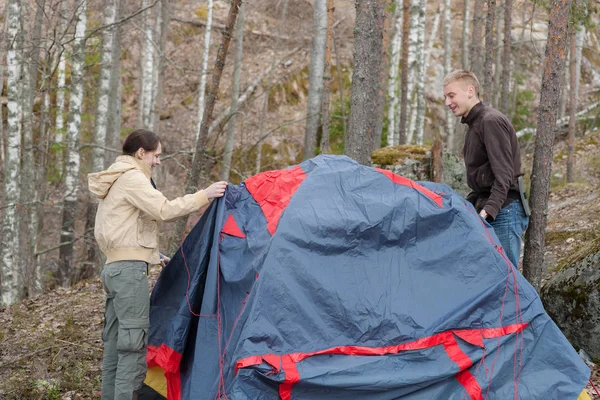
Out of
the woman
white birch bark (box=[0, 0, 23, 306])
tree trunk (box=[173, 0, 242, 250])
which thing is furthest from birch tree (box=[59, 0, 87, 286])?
the woman

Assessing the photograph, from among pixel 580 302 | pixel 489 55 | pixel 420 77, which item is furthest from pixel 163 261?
pixel 420 77

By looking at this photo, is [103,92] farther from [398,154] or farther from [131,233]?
[131,233]

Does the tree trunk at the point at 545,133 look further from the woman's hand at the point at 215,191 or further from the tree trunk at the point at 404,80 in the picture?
the tree trunk at the point at 404,80

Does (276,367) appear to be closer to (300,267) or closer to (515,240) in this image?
(300,267)

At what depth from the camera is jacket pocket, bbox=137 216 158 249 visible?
430cm

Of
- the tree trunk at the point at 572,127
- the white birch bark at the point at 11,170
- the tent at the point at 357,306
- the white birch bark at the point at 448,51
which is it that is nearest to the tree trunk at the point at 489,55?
the tree trunk at the point at 572,127

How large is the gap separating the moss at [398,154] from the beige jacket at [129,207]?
3.93 meters

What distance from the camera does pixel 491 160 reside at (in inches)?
177

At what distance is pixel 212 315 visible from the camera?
424cm

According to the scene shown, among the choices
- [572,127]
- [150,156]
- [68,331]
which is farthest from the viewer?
[572,127]

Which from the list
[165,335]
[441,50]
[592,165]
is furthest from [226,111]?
[165,335]

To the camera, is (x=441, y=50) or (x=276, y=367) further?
(x=441, y=50)

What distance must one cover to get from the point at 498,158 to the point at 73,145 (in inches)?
310

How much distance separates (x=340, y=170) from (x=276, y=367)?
58.9 inches
